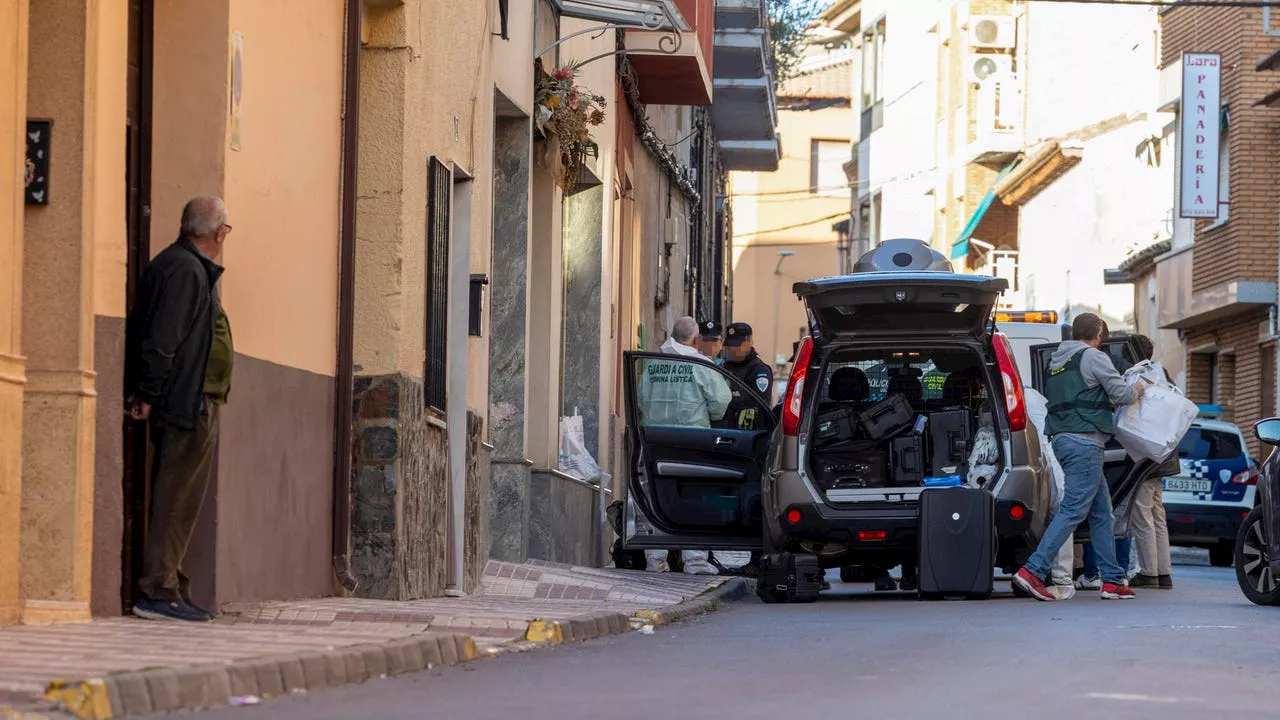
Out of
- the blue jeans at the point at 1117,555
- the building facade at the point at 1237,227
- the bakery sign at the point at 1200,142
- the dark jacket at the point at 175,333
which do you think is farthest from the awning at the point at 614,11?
the bakery sign at the point at 1200,142

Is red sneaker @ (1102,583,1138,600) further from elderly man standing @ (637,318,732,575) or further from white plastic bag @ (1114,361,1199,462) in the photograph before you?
elderly man standing @ (637,318,732,575)

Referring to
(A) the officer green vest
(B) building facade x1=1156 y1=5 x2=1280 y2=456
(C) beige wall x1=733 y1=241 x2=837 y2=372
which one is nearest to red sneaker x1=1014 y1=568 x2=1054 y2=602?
(A) the officer green vest

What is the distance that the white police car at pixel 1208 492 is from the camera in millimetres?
25819

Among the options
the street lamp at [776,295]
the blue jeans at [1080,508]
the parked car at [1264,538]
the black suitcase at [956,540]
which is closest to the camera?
the parked car at [1264,538]

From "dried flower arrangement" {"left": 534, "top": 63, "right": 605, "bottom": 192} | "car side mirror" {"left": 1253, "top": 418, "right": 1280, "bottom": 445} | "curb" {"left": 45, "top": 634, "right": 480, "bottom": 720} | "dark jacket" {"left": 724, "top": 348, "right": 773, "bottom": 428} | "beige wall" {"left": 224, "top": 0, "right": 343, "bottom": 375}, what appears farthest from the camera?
"dried flower arrangement" {"left": 534, "top": 63, "right": 605, "bottom": 192}

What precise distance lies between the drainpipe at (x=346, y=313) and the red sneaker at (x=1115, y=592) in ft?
17.6

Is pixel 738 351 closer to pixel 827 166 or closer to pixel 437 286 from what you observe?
pixel 437 286

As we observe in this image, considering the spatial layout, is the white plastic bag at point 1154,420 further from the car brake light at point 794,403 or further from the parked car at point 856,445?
the car brake light at point 794,403

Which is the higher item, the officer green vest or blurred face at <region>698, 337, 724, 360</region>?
blurred face at <region>698, 337, 724, 360</region>

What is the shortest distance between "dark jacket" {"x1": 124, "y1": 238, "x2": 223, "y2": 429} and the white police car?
58.7 feet

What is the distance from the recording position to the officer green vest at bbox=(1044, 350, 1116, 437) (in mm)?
15258

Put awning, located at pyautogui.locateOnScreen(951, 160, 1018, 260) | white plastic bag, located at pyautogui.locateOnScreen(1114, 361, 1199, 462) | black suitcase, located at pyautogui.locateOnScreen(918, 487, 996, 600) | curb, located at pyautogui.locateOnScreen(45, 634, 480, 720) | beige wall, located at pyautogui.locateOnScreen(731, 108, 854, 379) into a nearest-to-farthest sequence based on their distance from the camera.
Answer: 1. curb, located at pyautogui.locateOnScreen(45, 634, 480, 720)
2. black suitcase, located at pyautogui.locateOnScreen(918, 487, 996, 600)
3. white plastic bag, located at pyautogui.locateOnScreen(1114, 361, 1199, 462)
4. awning, located at pyautogui.locateOnScreen(951, 160, 1018, 260)
5. beige wall, located at pyautogui.locateOnScreen(731, 108, 854, 379)

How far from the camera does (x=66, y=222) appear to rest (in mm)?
9359

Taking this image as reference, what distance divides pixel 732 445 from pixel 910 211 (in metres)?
A: 52.7
